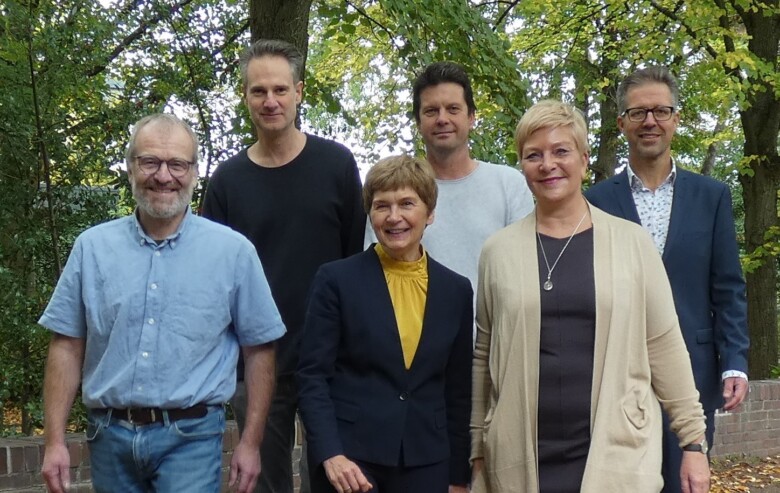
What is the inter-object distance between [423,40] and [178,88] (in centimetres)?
222

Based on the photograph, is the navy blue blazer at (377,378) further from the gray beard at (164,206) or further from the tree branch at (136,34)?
the tree branch at (136,34)

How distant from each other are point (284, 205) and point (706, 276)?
5.78 ft

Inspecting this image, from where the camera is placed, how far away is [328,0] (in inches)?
348

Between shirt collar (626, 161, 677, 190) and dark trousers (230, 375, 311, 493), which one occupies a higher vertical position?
shirt collar (626, 161, 677, 190)

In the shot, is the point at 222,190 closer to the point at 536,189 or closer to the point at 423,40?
the point at 536,189

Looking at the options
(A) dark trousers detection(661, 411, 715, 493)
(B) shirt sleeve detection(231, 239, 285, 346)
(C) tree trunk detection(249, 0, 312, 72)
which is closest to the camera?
(B) shirt sleeve detection(231, 239, 285, 346)

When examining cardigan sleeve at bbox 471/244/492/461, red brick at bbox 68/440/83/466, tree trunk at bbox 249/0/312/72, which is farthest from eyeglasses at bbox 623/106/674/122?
red brick at bbox 68/440/83/466

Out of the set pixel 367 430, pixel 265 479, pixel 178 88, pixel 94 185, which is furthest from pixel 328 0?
pixel 367 430

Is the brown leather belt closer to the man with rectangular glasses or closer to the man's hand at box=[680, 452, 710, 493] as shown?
the man's hand at box=[680, 452, 710, 493]

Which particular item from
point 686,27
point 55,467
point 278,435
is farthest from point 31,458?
point 686,27

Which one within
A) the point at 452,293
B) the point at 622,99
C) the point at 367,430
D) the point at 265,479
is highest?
the point at 622,99

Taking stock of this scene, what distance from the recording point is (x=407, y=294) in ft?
10.1

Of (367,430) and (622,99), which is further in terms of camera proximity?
(622,99)

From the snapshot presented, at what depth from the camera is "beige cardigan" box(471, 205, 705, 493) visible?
2.79 meters
